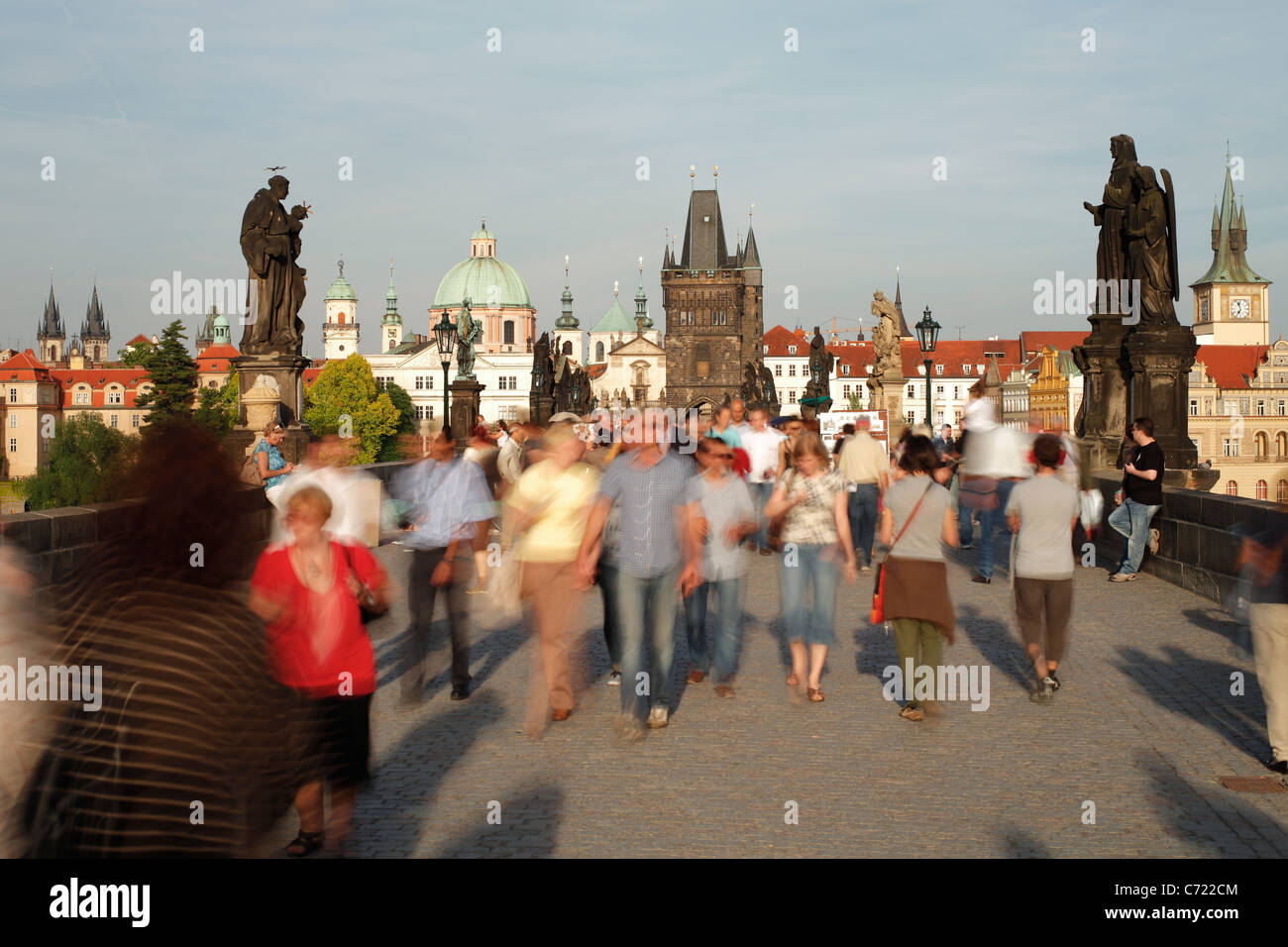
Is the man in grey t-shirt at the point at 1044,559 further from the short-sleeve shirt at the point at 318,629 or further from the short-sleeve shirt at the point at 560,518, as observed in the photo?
the short-sleeve shirt at the point at 318,629

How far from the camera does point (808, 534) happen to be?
325 inches

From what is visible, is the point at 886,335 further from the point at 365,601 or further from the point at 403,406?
the point at 403,406

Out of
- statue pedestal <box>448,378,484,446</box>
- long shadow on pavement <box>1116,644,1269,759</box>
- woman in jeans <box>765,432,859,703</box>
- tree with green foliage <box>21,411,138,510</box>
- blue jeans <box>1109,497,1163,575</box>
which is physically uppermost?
statue pedestal <box>448,378,484,446</box>

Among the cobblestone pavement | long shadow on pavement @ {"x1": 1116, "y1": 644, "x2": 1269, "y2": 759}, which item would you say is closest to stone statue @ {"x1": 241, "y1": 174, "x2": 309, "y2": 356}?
the cobblestone pavement

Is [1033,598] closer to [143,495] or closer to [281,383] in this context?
[143,495]

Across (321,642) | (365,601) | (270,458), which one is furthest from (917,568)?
(270,458)

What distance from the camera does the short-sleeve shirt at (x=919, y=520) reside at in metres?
7.54

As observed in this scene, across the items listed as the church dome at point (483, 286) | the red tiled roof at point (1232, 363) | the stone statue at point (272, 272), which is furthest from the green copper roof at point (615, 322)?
the stone statue at point (272, 272)

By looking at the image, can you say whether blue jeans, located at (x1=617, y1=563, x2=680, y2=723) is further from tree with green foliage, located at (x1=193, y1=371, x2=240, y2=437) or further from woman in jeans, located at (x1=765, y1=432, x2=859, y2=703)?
tree with green foliage, located at (x1=193, y1=371, x2=240, y2=437)

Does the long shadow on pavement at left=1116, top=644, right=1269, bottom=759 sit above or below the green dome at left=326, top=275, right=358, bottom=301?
below

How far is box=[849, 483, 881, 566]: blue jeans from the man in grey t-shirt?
17.6ft

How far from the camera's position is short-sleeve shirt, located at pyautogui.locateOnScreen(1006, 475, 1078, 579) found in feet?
26.2
